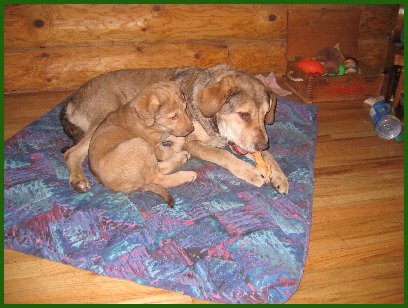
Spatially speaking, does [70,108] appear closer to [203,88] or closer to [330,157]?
[203,88]

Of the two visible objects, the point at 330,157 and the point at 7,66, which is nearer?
the point at 330,157

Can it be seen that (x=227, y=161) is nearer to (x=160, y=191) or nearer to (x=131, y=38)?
(x=160, y=191)

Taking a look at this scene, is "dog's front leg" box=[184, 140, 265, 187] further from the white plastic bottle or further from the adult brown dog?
the white plastic bottle

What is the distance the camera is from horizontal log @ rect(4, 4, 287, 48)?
240 inches

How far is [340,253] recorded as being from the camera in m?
3.13

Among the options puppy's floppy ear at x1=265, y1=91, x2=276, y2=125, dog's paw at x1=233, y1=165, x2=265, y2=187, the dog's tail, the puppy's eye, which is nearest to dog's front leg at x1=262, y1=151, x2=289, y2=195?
dog's paw at x1=233, y1=165, x2=265, y2=187

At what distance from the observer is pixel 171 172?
4.04 m

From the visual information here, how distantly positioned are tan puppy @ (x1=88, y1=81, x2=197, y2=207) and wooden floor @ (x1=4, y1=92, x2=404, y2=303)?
95 centimetres

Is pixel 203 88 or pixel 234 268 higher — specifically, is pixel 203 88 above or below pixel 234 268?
above

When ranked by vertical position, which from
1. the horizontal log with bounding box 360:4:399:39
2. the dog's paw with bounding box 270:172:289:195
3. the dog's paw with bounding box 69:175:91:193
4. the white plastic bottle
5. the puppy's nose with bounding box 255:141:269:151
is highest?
the horizontal log with bounding box 360:4:399:39

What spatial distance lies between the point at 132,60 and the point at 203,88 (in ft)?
10.9

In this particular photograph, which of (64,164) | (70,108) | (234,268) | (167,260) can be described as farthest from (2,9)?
(234,268)

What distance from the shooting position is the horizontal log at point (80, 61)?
6285mm

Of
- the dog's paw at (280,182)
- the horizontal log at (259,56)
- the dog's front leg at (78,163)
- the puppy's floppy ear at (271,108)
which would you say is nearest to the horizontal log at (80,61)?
the horizontal log at (259,56)
